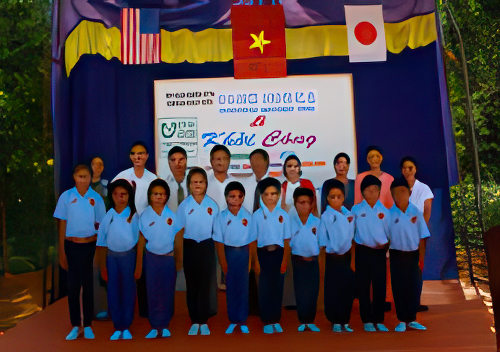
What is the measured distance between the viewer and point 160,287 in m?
3.37

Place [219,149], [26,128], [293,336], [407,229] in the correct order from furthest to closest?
[26,128] → [219,149] → [407,229] → [293,336]

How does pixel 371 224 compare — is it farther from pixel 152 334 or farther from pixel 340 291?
pixel 152 334

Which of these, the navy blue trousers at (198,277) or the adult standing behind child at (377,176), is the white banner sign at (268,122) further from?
the navy blue trousers at (198,277)

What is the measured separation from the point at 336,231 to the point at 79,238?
2.10 meters

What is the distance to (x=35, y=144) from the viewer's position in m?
4.05

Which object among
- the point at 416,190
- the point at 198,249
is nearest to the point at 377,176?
the point at 416,190

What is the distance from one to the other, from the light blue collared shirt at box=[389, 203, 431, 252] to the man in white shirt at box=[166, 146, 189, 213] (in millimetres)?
1785

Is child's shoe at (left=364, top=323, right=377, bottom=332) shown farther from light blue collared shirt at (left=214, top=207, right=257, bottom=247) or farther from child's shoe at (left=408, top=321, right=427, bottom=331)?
light blue collared shirt at (left=214, top=207, right=257, bottom=247)

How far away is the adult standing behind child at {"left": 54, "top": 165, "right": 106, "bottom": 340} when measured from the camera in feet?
10.9

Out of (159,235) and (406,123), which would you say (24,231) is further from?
(406,123)

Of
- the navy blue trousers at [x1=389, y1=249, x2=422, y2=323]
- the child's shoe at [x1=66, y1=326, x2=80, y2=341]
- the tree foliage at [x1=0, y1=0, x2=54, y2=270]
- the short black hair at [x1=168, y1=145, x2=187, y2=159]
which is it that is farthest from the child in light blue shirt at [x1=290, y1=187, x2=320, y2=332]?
the tree foliage at [x1=0, y1=0, x2=54, y2=270]

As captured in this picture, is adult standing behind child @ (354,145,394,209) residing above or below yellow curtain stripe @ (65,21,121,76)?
below

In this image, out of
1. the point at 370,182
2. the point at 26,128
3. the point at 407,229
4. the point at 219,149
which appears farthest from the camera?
the point at 26,128

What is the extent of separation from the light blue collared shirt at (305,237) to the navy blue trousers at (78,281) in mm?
1670
